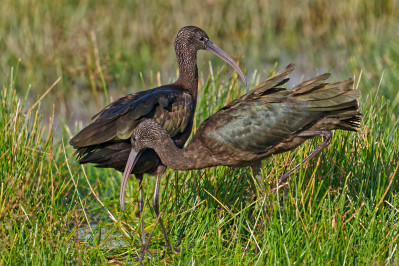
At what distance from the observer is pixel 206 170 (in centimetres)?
557

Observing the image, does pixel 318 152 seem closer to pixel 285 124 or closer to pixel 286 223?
pixel 285 124

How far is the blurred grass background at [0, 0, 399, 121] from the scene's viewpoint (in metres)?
9.79

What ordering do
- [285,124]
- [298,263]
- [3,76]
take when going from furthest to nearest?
[3,76], [285,124], [298,263]

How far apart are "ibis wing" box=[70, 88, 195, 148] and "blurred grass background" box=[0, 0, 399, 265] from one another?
42cm

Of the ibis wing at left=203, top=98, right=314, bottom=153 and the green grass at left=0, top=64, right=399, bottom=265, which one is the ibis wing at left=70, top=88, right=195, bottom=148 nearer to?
the green grass at left=0, top=64, right=399, bottom=265

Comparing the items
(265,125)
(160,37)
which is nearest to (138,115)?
(265,125)

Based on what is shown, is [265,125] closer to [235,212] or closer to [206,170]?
[235,212]

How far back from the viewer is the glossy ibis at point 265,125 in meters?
4.59

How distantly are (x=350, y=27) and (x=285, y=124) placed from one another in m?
7.64

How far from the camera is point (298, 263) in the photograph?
397 centimetres

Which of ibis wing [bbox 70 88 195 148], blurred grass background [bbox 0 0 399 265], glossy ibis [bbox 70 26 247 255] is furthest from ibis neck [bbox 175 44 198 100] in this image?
blurred grass background [bbox 0 0 399 265]

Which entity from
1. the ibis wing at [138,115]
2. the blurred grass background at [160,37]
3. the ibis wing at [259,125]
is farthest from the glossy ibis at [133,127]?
the blurred grass background at [160,37]

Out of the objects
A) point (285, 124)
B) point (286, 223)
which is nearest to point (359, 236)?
point (286, 223)

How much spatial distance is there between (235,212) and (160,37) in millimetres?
6691
